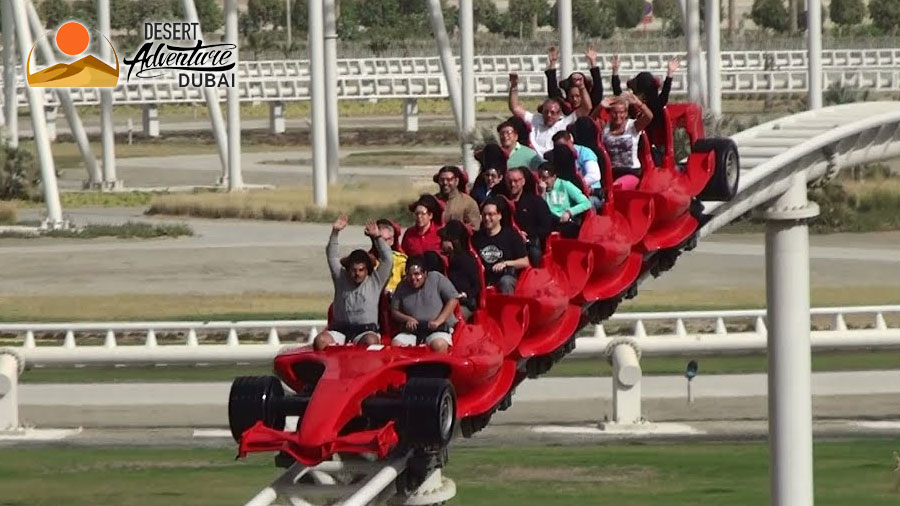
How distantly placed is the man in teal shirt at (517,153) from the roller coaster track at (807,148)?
4.50 ft

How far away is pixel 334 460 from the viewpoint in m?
15.3

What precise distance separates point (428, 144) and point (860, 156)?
175 ft

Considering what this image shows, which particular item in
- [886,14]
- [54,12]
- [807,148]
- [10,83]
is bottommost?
[807,148]

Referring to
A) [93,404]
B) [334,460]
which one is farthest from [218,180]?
[334,460]

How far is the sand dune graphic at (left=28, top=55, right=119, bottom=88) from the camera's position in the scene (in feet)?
213

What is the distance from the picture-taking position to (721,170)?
19938mm

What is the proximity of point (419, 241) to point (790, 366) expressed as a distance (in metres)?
4.57

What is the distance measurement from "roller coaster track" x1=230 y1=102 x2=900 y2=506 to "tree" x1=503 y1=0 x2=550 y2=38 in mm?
95871

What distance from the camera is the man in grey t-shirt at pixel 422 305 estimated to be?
628 inches

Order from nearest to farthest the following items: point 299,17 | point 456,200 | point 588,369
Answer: point 456,200, point 588,369, point 299,17

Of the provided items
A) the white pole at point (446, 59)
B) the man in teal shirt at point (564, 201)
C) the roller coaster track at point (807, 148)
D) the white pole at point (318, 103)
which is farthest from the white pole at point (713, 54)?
the man in teal shirt at point (564, 201)

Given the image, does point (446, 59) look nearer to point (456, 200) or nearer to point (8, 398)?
point (8, 398)

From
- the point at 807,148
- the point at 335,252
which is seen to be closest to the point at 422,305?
the point at 335,252

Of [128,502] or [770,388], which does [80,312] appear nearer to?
[128,502]
